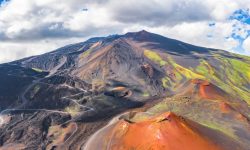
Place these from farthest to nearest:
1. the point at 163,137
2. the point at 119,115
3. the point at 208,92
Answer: the point at 208,92
the point at 119,115
the point at 163,137

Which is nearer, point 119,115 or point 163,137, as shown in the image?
point 163,137

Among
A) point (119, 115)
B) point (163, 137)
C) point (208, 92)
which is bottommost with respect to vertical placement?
point (119, 115)

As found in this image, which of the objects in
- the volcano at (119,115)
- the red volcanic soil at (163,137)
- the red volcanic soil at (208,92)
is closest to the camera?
the red volcanic soil at (163,137)

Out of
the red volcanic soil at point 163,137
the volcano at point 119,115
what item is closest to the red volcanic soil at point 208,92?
the volcano at point 119,115

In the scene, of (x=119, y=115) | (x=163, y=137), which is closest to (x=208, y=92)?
(x=119, y=115)

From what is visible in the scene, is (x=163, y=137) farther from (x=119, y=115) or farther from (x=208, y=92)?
(x=208, y=92)

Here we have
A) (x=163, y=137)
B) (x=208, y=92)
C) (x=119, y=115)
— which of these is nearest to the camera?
(x=163, y=137)

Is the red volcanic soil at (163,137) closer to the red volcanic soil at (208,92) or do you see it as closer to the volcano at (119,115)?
the volcano at (119,115)

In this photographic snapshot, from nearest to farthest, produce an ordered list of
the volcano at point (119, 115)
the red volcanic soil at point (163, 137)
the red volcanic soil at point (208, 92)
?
the red volcanic soil at point (163, 137) → the volcano at point (119, 115) → the red volcanic soil at point (208, 92)
